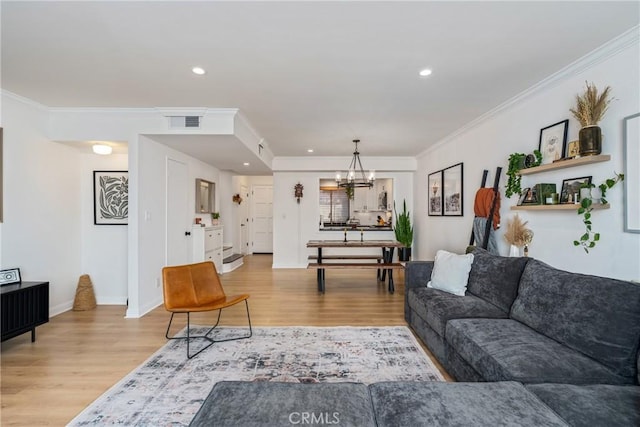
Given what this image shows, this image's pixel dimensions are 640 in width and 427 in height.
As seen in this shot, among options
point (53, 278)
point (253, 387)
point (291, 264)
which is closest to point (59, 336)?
point (53, 278)

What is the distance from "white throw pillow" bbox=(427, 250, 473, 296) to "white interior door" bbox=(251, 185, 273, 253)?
7204 millimetres

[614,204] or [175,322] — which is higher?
[614,204]

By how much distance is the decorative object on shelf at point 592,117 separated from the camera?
2.29 meters

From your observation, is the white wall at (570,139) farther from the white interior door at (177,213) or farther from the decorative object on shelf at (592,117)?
the white interior door at (177,213)

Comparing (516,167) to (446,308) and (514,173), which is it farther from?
(446,308)

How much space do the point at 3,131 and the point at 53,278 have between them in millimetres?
1750

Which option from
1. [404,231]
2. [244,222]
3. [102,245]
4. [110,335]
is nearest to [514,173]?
[404,231]

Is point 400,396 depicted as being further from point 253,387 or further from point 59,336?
point 59,336

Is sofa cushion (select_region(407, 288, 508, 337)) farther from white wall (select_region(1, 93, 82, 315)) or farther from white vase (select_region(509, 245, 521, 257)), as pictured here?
white wall (select_region(1, 93, 82, 315))

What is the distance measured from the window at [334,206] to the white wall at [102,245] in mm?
6667

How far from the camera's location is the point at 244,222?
31.3ft

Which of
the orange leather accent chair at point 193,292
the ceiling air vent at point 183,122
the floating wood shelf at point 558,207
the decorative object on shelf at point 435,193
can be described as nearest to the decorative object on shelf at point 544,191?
the floating wood shelf at point 558,207

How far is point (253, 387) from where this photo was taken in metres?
1.37

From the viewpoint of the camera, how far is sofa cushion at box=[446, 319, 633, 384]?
1.58 meters
